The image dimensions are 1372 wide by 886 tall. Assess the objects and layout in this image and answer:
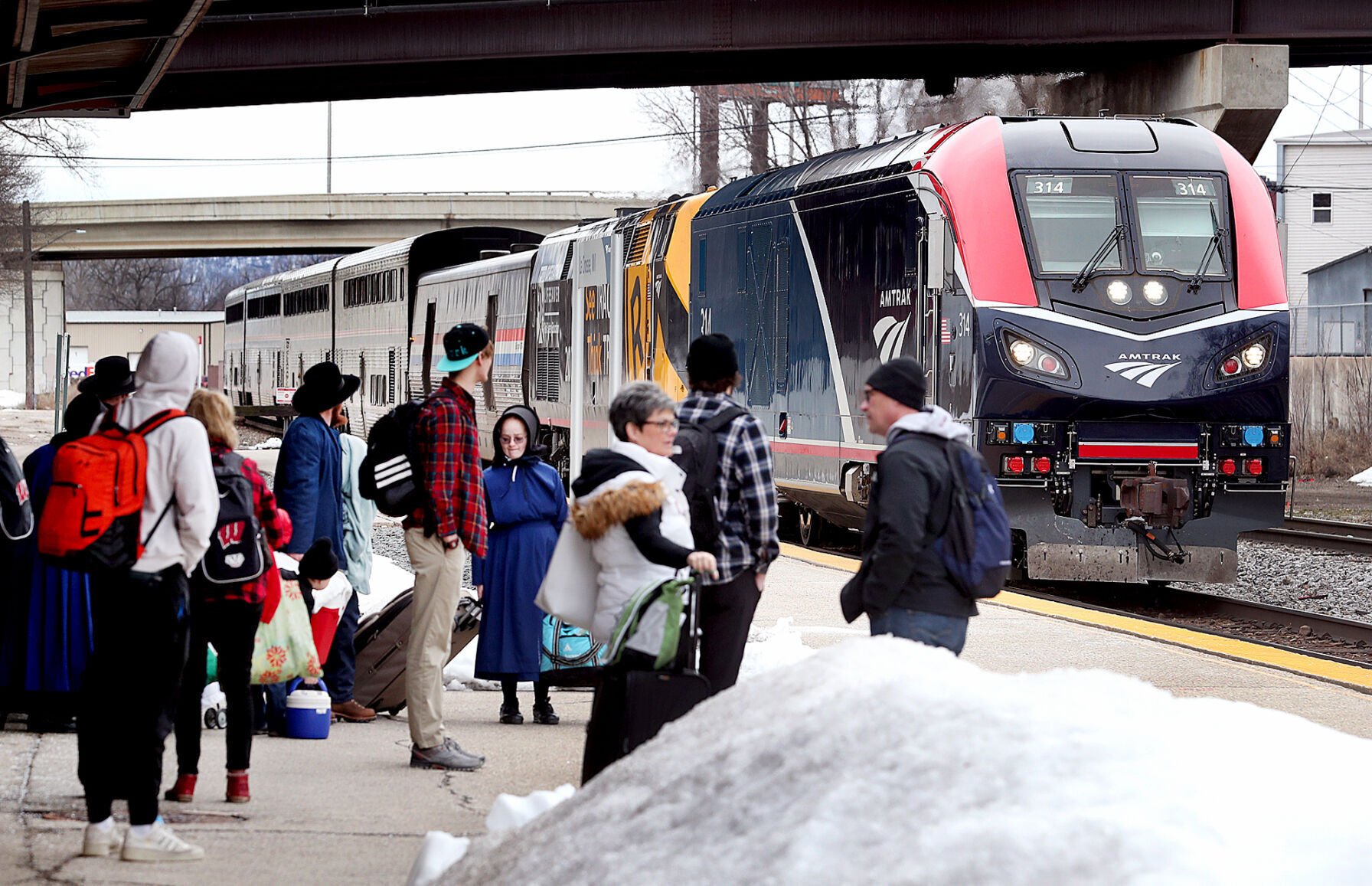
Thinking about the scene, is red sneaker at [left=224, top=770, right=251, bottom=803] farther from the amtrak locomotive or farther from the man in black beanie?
the amtrak locomotive

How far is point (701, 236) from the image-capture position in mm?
18703

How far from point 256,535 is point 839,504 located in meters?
9.54

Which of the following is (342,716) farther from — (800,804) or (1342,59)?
(1342,59)

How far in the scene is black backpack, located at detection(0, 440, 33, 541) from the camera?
682 cm

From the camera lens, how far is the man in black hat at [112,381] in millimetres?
7445

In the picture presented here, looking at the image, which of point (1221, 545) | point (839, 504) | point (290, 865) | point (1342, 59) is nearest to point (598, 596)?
point (290, 865)

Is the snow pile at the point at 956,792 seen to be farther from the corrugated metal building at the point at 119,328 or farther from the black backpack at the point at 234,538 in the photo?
the corrugated metal building at the point at 119,328

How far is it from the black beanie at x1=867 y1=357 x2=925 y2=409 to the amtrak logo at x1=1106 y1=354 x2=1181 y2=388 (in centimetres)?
726

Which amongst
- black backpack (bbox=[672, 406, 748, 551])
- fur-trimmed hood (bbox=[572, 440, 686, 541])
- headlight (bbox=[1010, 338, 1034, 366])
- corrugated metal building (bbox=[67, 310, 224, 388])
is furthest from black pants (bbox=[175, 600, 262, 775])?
corrugated metal building (bbox=[67, 310, 224, 388])

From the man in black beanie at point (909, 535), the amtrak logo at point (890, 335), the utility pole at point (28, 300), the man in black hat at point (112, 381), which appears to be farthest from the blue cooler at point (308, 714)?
the utility pole at point (28, 300)

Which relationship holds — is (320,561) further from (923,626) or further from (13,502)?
(923,626)

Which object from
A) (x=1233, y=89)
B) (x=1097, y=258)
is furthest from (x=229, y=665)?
(x=1233, y=89)

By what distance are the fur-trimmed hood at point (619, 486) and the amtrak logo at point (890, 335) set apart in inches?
324

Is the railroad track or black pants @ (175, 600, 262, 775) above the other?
black pants @ (175, 600, 262, 775)
